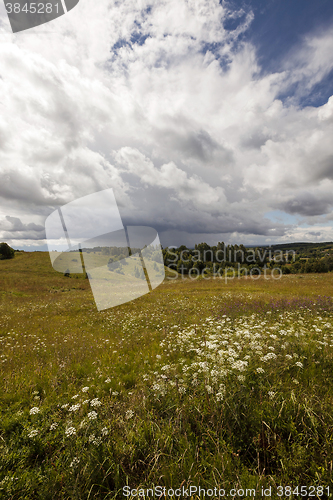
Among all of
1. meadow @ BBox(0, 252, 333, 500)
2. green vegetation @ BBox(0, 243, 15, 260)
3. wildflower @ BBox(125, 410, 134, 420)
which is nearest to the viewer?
meadow @ BBox(0, 252, 333, 500)

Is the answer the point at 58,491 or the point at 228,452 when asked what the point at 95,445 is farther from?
Result: the point at 228,452

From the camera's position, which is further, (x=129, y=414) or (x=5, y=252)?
(x=5, y=252)

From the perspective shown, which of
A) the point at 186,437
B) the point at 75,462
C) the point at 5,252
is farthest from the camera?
the point at 5,252

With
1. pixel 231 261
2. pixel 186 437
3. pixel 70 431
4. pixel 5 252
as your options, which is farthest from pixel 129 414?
pixel 231 261

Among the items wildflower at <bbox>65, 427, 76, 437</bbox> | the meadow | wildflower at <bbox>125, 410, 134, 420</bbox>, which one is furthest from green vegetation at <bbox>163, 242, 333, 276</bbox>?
wildflower at <bbox>65, 427, 76, 437</bbox>

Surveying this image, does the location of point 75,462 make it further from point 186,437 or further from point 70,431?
point 186,437

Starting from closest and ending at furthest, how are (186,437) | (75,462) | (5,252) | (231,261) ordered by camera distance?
(75,462) < (186,437) < (5,252) < (231,261)

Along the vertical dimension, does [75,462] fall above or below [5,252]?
below

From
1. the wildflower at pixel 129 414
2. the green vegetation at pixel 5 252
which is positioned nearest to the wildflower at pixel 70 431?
the wildflower at pixel 129 414

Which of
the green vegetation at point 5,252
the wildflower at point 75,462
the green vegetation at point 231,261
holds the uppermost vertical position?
the green vegetation at point 5,252

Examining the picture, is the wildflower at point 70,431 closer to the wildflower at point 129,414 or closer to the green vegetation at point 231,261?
the wildflower at point 129,414

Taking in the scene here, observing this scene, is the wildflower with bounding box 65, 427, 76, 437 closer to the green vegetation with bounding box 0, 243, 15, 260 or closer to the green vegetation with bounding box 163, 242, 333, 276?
the green vegetation with bounding box 163, 242, 333, 276

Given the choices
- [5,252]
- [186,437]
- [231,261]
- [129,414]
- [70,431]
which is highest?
[5,252]

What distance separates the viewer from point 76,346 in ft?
25.2
